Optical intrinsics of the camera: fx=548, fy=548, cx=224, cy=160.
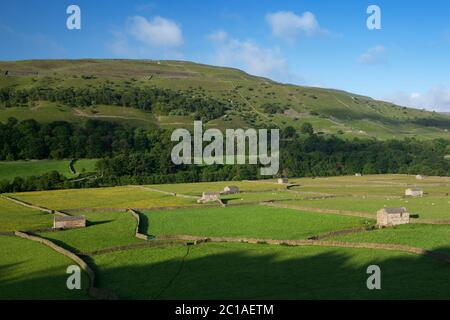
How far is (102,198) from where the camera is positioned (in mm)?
88688

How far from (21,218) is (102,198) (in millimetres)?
23292

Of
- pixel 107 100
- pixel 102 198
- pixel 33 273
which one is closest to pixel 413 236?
pixel 33 273

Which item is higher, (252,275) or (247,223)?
(247,223)

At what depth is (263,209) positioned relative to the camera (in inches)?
2704

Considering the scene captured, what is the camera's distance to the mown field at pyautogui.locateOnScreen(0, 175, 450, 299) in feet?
100

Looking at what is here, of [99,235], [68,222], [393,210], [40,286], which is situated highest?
[393,210]

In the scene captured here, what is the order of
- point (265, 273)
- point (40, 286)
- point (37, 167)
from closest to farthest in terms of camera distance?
point (40, 286), point (265, 273), point (37, 167)

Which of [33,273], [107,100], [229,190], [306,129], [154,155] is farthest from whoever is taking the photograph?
[306,129]

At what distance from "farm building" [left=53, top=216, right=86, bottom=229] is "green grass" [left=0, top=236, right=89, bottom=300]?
732cm

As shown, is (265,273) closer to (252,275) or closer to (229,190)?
(252,275)

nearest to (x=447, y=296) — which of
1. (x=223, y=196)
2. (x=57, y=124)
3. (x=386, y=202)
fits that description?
(x=386, y=202)

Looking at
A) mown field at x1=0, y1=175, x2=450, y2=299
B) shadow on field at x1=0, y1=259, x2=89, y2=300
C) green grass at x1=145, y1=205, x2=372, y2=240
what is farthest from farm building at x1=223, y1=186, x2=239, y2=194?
shadow on field at x1=0, y1=259, x2=89, y2=300

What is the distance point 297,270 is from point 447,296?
9915 millimetres

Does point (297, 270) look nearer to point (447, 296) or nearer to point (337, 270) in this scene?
point (337, 270)
